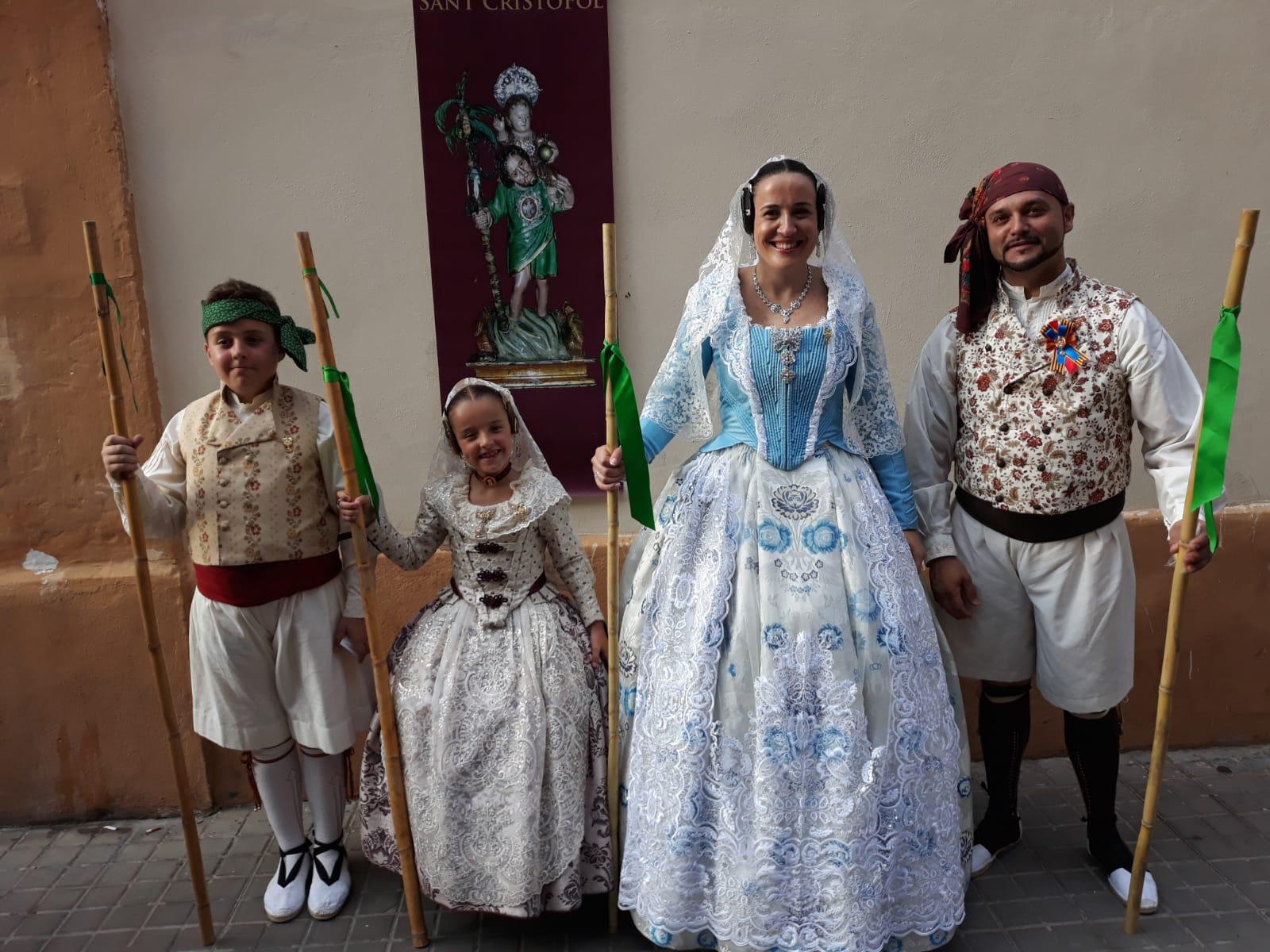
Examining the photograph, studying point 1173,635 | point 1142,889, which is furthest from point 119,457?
point 1142,889

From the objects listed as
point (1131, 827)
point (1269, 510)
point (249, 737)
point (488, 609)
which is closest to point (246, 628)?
point (249, 737)

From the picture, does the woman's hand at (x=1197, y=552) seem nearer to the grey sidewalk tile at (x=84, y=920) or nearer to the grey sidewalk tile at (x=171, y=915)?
the grey sidewalk tile at (x=171, y=915)

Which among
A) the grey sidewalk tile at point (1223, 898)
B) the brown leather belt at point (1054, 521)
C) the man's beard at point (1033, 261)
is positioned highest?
the man's beard at point (1033, 261)

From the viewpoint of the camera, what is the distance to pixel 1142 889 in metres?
2.86

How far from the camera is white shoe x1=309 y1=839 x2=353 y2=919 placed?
118 inches

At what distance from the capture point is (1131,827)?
3.38 m

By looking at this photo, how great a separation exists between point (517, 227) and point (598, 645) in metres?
1.62

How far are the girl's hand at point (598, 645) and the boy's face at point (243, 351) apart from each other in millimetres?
1245

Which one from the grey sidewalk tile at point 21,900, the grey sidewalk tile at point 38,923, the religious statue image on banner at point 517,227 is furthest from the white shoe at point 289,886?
the religious statue image on banner at point 517,227

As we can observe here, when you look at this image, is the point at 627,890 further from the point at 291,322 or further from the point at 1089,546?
the point at 291,322

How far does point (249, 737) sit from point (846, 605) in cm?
184

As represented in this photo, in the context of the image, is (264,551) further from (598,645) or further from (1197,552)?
(1197,552)

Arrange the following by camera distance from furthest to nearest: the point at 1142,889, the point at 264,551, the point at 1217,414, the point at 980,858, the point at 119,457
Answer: the point at 980,858 < the point at 1142,889 < the point at 264,551 < the point at 119,457 < the point at 1217,414

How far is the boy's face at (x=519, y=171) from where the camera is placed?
3.46 metres
